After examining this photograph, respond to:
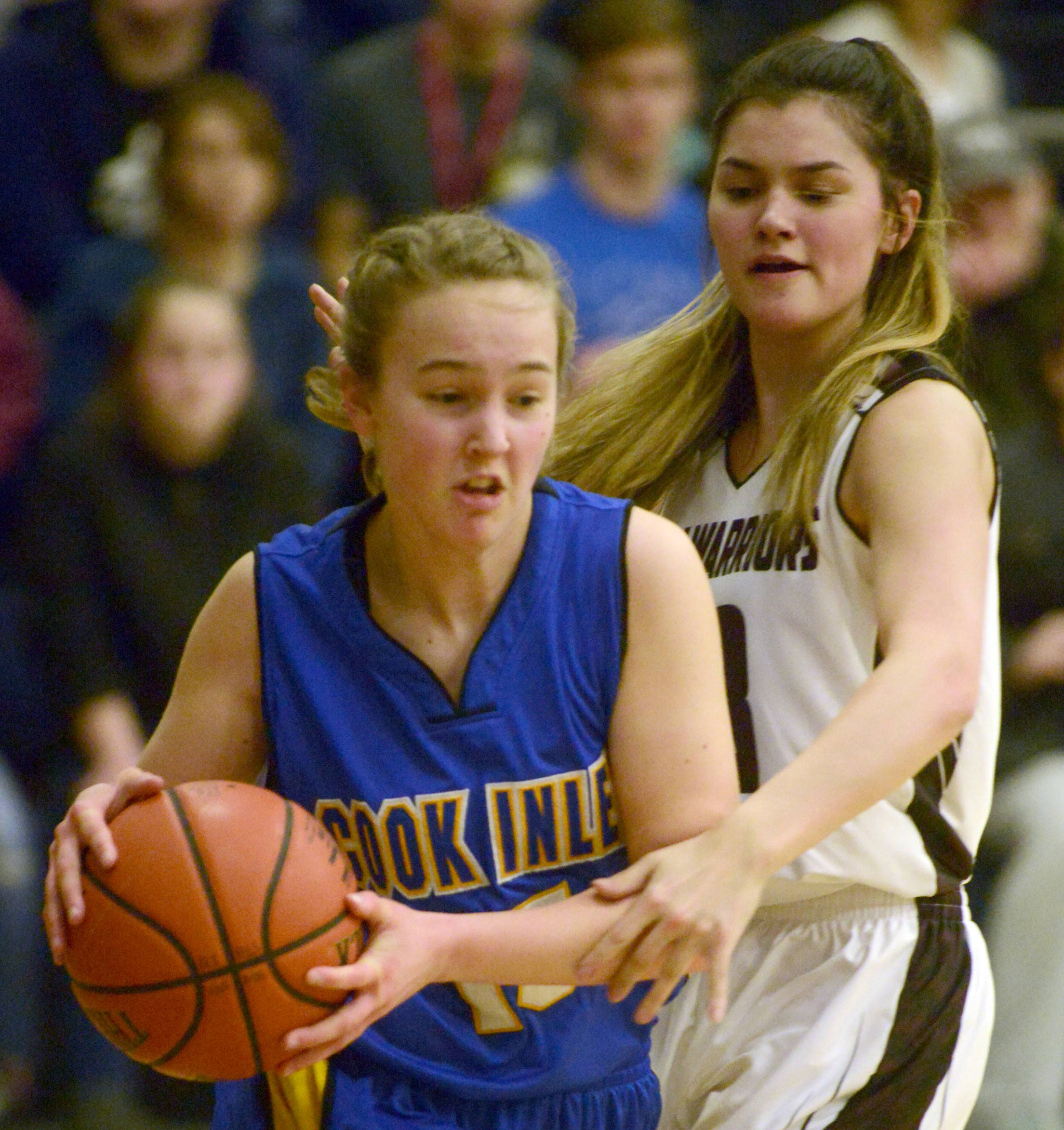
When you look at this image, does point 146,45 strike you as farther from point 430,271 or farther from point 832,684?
point 832,684

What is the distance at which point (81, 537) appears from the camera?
533 centimetres

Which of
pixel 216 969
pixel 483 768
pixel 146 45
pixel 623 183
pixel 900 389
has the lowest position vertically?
pixel 216 969

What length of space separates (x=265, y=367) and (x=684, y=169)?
173 cm

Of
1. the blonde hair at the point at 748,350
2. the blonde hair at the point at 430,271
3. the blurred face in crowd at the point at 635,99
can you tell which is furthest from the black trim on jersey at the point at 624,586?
the blurred face in crowd at the point at 635,99

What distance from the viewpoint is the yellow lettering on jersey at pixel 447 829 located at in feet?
8.39

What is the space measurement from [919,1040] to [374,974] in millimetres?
996

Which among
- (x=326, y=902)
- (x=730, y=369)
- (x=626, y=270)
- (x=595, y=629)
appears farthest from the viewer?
(x=626, y=270)

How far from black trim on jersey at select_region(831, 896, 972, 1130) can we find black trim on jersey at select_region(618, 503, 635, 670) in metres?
0.74

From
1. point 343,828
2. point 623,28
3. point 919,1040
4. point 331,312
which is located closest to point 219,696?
point 343,828

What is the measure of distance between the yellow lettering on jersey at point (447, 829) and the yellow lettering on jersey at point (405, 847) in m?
0.01

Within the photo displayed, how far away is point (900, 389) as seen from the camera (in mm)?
2816

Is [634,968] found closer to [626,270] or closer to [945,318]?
[945,318]

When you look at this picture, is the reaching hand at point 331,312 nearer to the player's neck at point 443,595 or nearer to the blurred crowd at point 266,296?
the player's neck at point 443,595

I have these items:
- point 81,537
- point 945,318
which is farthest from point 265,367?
point 945,318
